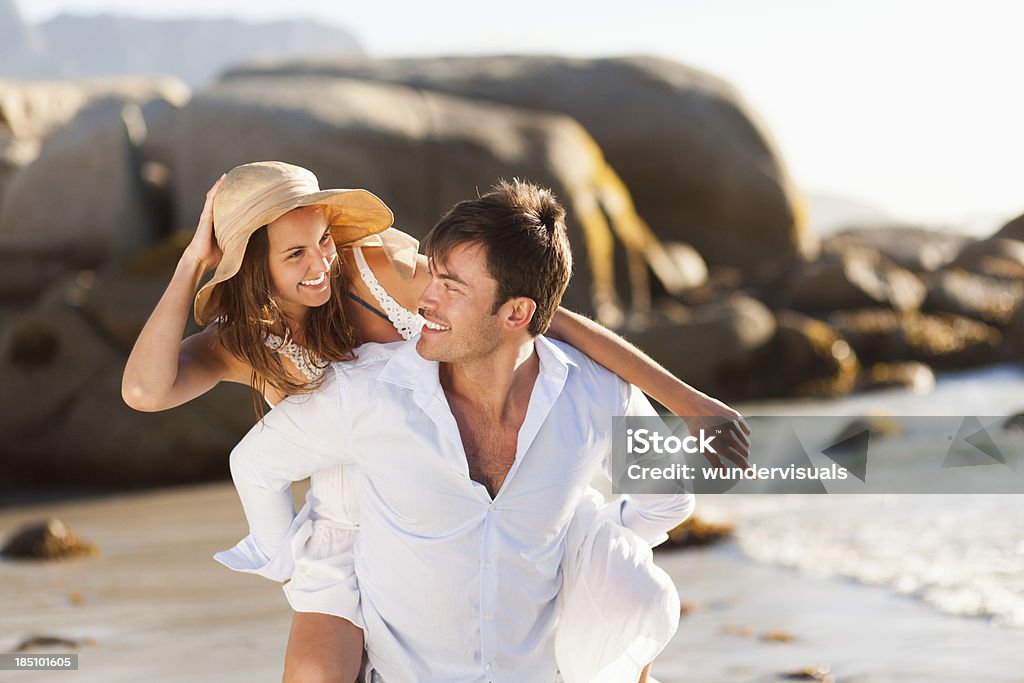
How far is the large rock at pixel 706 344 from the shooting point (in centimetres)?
1285

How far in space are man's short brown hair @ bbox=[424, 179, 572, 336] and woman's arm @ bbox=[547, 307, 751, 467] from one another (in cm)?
27

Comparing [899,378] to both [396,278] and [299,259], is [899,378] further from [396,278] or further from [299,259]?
[299,259]

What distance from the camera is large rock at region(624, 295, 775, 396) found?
12852 millimetres

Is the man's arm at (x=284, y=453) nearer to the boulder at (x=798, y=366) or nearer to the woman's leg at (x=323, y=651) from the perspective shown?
the woman's leg at (x=323, y=651)

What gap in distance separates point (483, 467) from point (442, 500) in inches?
6.2

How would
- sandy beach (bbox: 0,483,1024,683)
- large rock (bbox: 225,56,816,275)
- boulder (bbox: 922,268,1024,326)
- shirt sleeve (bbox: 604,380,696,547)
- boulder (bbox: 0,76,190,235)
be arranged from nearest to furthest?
shirt sleeve (bbox: 604,380,696,547) → sandy beach (bbox: 0,483,1024,683) → boulder (bbox: 0,76,190,235) → boulder (bbox: 922,268,1024,326) → large rock (bbox: 225,56,816,275)

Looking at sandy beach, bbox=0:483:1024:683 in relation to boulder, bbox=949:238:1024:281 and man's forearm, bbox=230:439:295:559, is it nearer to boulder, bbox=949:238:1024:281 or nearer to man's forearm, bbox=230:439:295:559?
man's forearm, bbox=230:439:295:559

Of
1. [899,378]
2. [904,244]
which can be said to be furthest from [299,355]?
[904,244]

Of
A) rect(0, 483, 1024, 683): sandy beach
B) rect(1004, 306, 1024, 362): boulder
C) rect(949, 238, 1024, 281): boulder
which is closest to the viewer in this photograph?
rect(0, 483, 1024, 683): sandy beach

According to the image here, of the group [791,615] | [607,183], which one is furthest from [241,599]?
[607,183]

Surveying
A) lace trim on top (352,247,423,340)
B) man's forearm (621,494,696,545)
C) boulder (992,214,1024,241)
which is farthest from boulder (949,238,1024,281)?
lace trim on top (352,247,423,340)

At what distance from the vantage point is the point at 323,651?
334 cm

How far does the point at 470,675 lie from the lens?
3373mm
